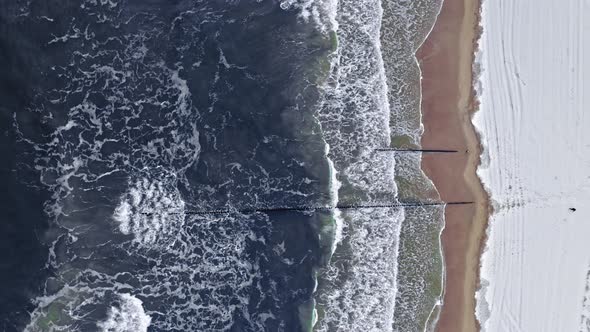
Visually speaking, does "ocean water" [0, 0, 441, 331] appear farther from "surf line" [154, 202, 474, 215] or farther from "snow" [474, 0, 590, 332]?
"snow" [474, 0, 590, 332]

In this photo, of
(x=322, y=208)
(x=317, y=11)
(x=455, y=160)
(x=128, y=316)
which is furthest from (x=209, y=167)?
(x=455, y=160)

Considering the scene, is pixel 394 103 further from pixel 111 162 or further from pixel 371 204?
pixel 111 162

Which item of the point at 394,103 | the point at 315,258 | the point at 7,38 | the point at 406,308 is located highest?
the point at 7,38

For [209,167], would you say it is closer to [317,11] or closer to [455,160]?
[317,11]

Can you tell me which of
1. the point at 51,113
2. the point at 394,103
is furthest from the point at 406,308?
the point at 51,113

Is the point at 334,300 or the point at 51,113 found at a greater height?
the point at 51,113
